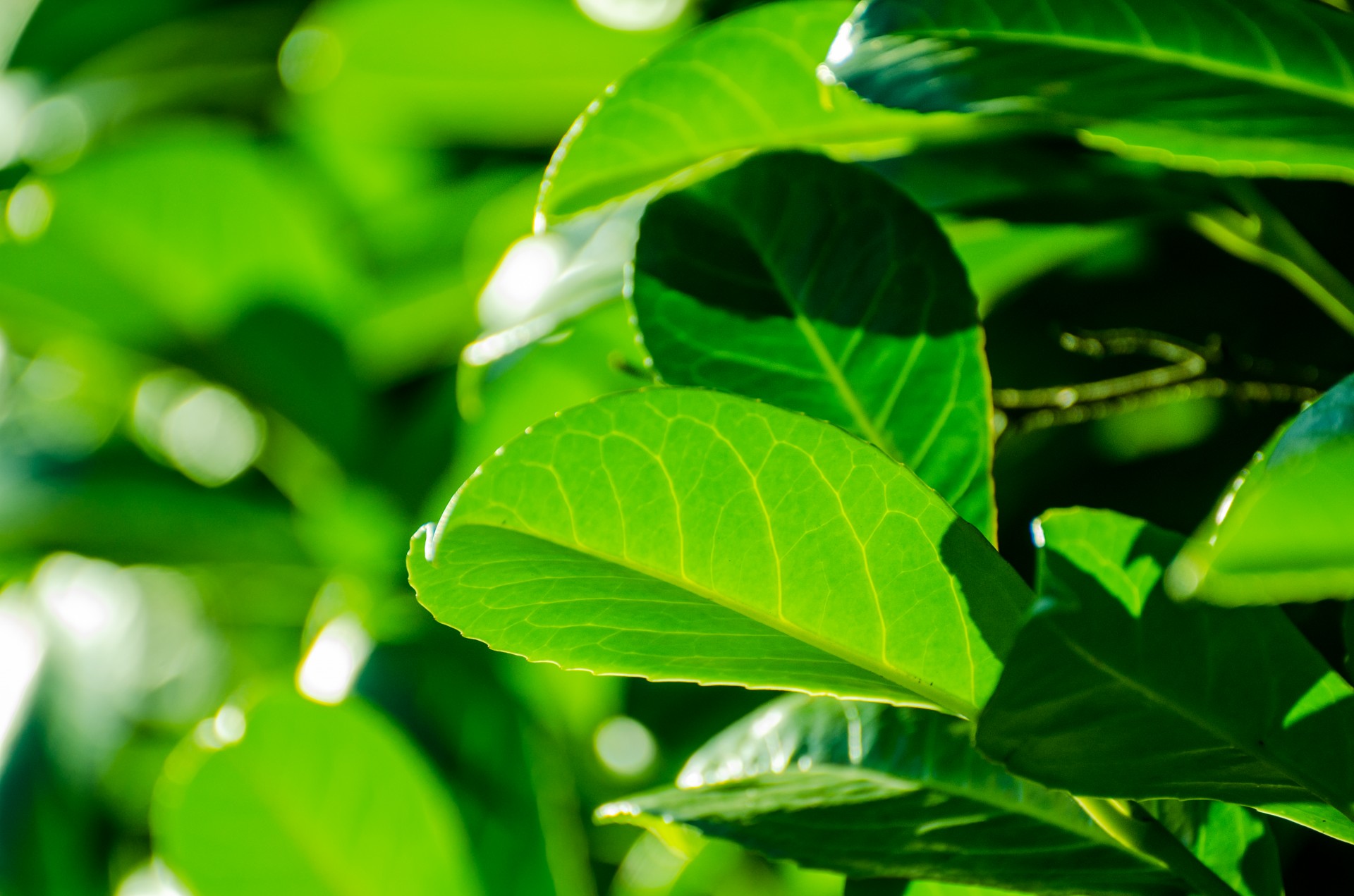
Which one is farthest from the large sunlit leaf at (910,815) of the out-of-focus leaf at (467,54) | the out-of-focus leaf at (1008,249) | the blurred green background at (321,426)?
the out-of-focus leaf at (467,54)

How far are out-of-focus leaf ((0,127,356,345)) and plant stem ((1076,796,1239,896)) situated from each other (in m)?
0.97

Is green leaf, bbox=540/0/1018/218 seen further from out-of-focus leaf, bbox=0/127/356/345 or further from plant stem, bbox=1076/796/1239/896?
out-of-focus leaf, bbox=0/127/356/345

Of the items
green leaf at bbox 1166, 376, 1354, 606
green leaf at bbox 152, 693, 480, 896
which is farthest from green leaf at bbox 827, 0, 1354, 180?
green leaf at bbox 152, 693, 480, 896

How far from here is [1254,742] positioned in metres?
0.34

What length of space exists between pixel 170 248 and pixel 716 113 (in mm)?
765

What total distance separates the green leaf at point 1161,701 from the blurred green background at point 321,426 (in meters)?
0.27

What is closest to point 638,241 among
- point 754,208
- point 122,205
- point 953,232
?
point 754,208

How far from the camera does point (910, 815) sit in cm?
43

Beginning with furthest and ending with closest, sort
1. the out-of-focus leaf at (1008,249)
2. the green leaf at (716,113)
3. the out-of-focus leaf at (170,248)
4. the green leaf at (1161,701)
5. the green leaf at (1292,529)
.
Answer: the out-of-focus leaf at (170,248), the out-of-focus leaf at (1008,249), the green leaf at (716,113), the green leaf at (1161,701), the green leaf at (1292,529)

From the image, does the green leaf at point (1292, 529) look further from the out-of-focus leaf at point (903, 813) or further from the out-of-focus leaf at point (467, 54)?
the out-of-focus leaf at point (467, 54)

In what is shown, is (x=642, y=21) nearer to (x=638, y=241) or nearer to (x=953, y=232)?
(x=953, y=232)

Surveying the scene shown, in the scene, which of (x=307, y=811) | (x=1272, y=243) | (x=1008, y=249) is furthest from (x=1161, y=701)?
(x=307, y=811)

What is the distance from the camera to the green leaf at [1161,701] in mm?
324

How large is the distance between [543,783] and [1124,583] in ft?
2.08
